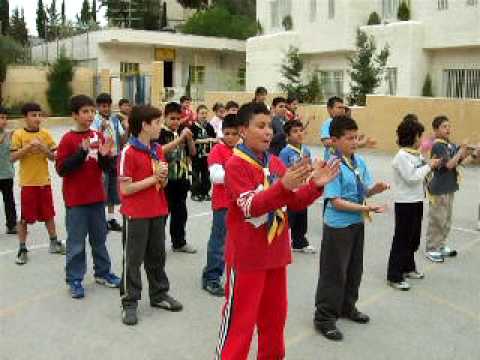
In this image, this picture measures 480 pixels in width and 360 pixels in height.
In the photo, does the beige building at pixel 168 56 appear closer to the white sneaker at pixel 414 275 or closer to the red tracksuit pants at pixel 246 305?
the white sneaker at pixel 414 275

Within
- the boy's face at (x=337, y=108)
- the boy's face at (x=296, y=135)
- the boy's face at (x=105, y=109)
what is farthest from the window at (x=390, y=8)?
the boy's face at (x=296, y=135)

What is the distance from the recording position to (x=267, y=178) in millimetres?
3553

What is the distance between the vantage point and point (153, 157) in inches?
197

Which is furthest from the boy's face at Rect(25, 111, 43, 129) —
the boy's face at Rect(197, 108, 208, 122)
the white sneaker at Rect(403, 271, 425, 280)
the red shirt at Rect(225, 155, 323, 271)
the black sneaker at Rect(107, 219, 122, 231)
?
the boy's face at Rect(197, 108, 208, 122)

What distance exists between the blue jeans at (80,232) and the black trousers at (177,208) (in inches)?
52.9

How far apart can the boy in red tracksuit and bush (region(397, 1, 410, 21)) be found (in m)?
21.9

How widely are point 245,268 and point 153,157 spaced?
1831 millimetres

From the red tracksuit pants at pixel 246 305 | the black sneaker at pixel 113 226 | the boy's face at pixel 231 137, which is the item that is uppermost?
the boy's face at pixel 231 137

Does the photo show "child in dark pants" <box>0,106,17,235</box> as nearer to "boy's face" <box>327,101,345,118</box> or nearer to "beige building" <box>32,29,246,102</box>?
"boy's face" <box>327,101,345,118</box>

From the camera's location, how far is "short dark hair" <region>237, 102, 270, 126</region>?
3412 mm

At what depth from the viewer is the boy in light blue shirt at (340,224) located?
457 centimetres

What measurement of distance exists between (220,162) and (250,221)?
1915 millimetres

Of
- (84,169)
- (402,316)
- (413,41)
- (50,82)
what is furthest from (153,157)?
(50,82)

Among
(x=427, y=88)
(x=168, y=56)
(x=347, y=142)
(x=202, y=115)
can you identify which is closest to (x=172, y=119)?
(x=347, y=142)
